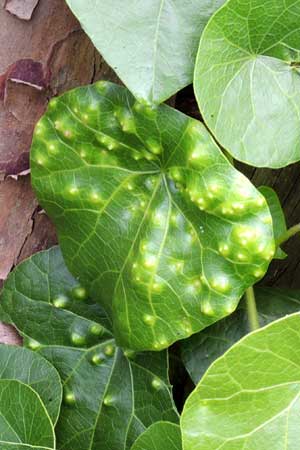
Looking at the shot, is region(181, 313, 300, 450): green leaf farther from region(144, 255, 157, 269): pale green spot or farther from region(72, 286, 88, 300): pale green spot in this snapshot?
region(72, 286, 88, 300): pale green spot

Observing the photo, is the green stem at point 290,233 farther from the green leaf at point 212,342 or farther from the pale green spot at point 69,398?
the pale green spot at point 69,398

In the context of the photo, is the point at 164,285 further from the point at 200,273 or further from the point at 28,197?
the point at 28,197

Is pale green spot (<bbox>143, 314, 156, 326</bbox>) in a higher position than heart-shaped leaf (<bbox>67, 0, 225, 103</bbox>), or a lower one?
lower

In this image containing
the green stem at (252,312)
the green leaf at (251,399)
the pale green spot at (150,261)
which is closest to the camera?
the green leaf at (251,399)

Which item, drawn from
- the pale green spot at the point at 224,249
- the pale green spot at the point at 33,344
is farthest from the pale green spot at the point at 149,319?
the pale green spot at the point at 33,344

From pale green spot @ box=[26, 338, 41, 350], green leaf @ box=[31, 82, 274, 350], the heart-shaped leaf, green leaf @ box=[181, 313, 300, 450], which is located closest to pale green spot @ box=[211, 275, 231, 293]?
green leaf @ box=[31, 82, 274, 350]

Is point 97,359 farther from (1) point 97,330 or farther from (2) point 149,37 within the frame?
(2) point 149,37

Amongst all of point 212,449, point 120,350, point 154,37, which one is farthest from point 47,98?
point 212,449
